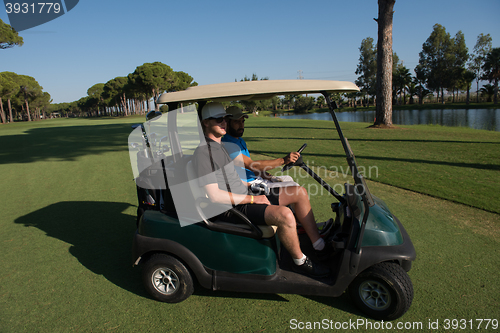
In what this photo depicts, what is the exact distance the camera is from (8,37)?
28.6m

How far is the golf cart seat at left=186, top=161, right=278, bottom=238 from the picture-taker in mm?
2393

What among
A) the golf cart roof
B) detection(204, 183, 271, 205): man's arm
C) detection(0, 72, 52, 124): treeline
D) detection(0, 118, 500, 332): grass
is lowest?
detection(0, 118, 500, 332): grass

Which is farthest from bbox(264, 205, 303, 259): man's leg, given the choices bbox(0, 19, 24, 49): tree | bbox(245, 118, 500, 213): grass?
bbox(0, 19, 24, 49): tree

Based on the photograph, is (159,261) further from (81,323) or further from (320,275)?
(320,275)

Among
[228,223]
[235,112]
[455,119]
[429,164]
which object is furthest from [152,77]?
[228,223]

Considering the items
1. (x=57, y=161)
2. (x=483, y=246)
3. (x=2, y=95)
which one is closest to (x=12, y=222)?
(x=57, y=161)

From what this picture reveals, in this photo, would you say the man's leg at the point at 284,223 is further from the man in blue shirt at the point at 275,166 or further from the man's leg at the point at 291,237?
the man in blue shirt at the point at 275,166

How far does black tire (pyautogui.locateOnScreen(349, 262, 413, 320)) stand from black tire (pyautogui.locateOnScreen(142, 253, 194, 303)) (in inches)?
54.5

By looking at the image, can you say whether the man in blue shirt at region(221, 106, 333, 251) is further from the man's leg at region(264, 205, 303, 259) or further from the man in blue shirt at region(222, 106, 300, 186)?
the man's leg at region(264, 205, 303, 259)

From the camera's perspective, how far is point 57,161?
31.3ft

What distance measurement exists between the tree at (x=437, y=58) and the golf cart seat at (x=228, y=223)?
79060 millimetres

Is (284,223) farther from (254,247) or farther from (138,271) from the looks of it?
(138,271)

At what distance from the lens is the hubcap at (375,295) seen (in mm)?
2305

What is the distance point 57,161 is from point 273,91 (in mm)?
9511
